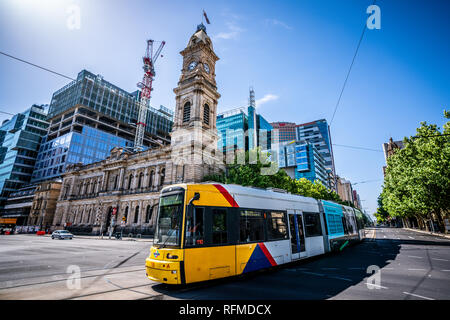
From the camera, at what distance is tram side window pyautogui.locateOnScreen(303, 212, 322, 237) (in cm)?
1107

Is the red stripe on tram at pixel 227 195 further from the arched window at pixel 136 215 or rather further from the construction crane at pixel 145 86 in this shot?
the construction crane at pixel 145 86

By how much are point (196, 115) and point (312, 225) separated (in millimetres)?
28023

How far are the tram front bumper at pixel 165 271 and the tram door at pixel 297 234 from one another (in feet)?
19.0

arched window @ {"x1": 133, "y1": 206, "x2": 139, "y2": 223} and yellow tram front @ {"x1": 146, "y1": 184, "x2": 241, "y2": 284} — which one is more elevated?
arched window @ {"x1": 133, "y1": 206, "x2": 139, "y2": 223}

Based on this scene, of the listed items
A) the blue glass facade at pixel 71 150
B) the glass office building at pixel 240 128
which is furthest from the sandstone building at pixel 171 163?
the glass office building at pixel 240 128

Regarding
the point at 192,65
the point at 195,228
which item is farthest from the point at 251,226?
the point at 192,65

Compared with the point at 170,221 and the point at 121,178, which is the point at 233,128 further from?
the point at 170,221

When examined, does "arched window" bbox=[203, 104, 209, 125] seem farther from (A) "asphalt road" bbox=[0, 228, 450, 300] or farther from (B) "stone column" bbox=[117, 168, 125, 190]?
(A) "asphalt road" bbox=[0, 228, 450, 300]

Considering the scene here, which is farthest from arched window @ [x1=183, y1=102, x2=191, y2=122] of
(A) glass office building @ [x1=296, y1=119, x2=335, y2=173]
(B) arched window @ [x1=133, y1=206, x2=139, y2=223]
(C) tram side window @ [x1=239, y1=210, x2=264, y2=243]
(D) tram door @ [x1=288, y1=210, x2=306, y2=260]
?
(A) glass office building @ [x1=296, y1=119, x2=335, y2=173]

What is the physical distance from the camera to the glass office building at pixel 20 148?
245ft

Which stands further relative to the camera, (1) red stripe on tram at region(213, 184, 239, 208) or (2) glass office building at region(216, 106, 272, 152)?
(2) glass office building at region(216, 106, 272, 152)

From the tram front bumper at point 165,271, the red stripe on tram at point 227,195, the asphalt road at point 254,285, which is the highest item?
the red stripe on tram at point 227,195

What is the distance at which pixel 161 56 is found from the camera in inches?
3152
